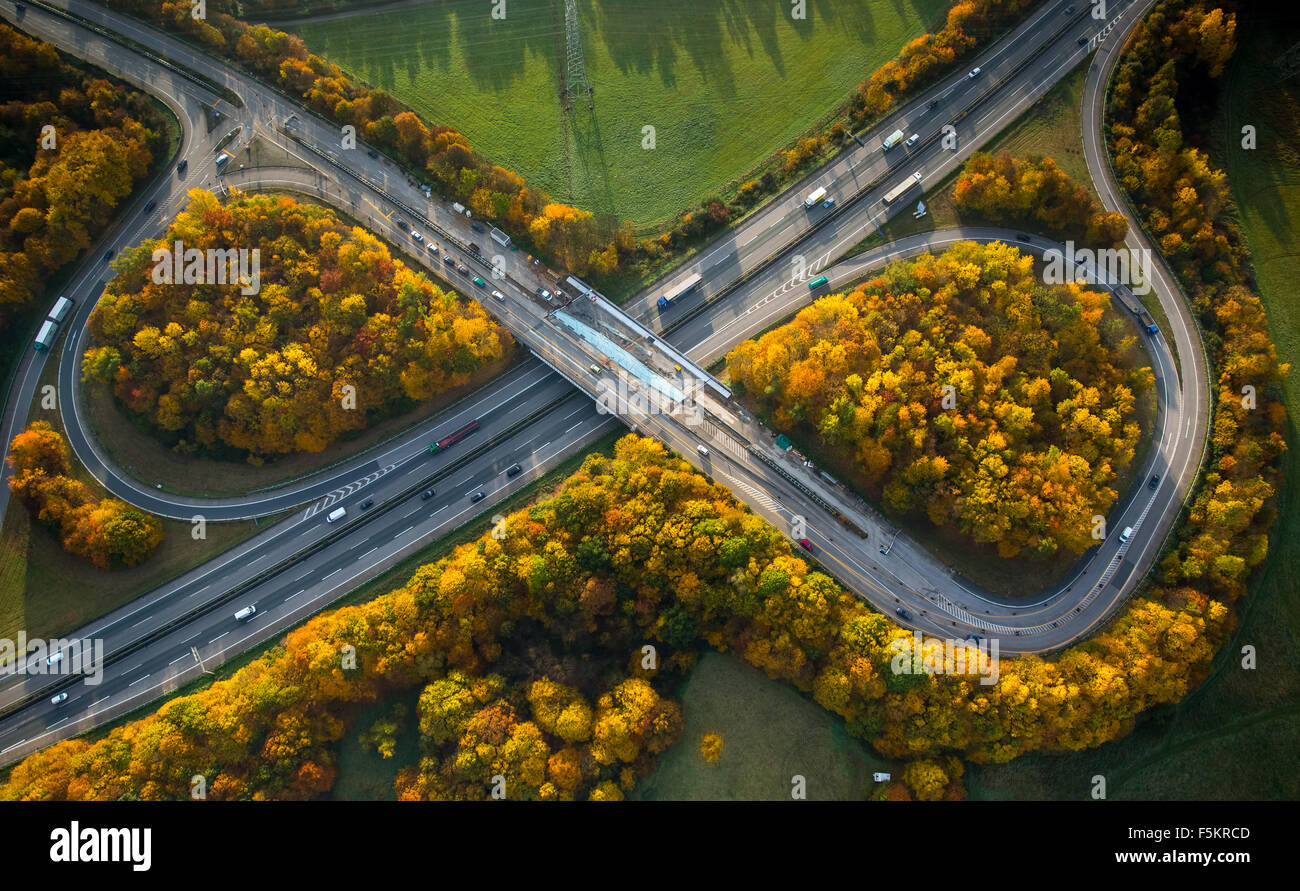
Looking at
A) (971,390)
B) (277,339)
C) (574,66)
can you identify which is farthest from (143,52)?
(971,390)

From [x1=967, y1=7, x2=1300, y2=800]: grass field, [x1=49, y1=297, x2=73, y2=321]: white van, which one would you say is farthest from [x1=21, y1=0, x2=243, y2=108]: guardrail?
[x1=967, y1=7, x2=1300, y2=800]: grass field

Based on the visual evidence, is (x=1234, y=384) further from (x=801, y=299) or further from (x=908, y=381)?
(x=801, y=299)

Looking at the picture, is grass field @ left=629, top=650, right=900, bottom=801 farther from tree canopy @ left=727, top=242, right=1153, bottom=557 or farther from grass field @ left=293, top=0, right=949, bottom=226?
grass field @ left=293, top=0, right=949, bottom=226

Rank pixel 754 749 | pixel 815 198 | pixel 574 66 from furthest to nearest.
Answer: pixel 574 66, pixel 815 198, pixel 754 749

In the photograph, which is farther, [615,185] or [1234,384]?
Answer: [615,185]

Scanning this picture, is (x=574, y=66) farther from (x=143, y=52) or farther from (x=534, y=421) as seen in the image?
(x=143, y=52)

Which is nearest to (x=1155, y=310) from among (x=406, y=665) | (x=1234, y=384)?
(x=1234, y=384)
